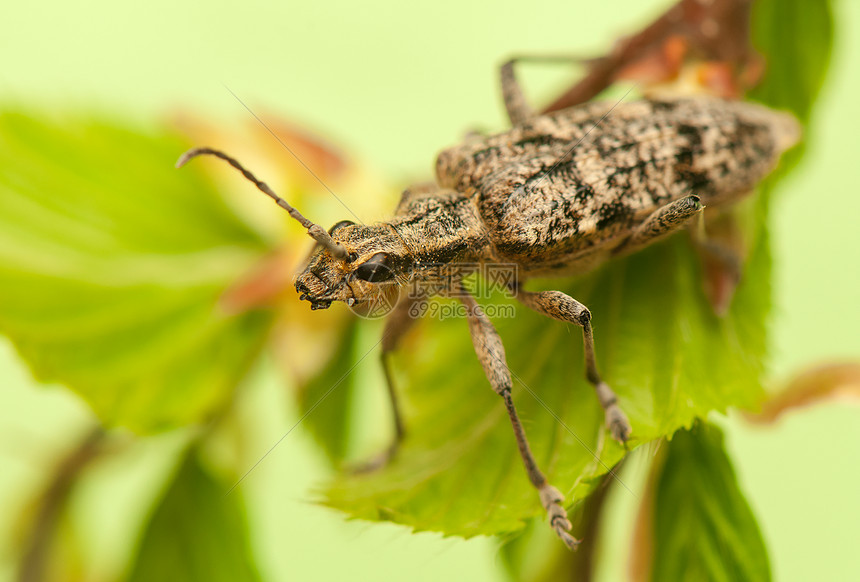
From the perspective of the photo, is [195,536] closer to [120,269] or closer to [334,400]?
[334,400]

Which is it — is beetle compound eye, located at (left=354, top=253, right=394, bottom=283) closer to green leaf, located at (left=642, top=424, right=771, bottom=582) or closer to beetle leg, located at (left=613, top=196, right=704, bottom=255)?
beetle leg, located at (left=613, top=196, right=704, bottom=255)

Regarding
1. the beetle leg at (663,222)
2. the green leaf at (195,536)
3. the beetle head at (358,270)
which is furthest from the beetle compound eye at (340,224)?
the green leaf at (195,536)

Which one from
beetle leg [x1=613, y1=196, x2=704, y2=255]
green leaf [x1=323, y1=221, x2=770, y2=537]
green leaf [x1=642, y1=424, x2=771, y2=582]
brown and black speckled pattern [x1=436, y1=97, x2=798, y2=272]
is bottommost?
green leaf [x1=642, y1=424, x2=771, y2=582]

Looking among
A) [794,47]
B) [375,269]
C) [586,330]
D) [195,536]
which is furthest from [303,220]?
[794,47]

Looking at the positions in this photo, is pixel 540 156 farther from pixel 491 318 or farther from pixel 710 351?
pixel 710 351

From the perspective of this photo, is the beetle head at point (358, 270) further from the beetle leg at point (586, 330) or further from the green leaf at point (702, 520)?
the green leaf at point (702, 520)

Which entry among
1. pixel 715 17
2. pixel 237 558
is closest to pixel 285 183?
pixel 237 558

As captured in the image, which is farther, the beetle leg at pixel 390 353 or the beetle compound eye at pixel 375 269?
the beetle leg at pixel 390 353

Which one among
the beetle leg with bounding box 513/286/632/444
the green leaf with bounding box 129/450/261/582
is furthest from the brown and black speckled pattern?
the green leaf with bounding box 129/450/261/582
